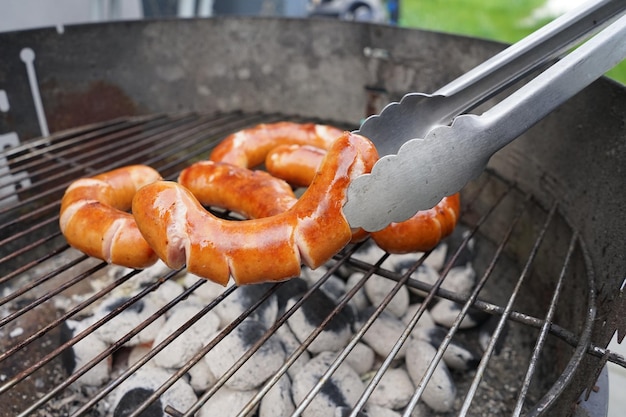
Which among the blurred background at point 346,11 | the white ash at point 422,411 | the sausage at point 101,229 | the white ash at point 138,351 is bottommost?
the white ash at point 138,351

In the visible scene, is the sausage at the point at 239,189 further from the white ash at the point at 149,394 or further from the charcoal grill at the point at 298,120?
the white ash at the point at 149,394

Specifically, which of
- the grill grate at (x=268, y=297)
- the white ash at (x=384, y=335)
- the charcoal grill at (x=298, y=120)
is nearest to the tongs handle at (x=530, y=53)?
the charcoal grill at (x=298, y=120)

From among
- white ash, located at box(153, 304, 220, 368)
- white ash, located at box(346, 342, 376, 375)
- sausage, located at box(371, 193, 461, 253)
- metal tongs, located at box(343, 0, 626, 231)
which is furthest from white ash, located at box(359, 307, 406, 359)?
metal tongs, located at box(343, 0, 626, 231)

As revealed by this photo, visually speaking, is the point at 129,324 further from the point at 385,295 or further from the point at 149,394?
the point at 385,295

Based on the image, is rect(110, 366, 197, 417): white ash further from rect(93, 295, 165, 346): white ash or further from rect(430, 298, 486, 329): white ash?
rect(430, 298, 486, 329): white ash

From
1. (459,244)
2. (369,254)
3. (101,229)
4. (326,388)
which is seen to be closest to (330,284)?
(369,254)
